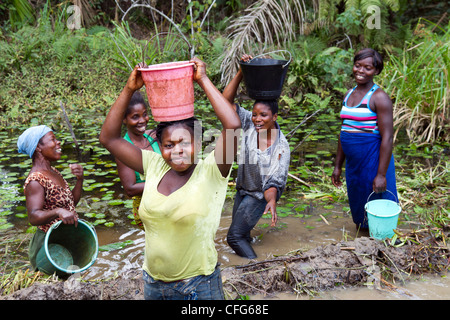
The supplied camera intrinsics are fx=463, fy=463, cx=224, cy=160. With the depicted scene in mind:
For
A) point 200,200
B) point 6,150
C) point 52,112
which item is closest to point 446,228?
point 200,200

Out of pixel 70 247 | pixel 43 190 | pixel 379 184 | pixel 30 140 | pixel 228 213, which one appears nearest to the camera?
pixel 43 190

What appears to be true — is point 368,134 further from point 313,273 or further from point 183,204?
point 183,204

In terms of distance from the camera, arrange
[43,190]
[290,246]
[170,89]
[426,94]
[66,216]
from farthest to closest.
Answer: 1. [426,94]
2. [290,246]
3. [43,190]
4. [66,216]
5. [170,89]

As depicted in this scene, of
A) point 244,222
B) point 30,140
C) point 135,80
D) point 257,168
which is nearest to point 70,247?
point 30,140

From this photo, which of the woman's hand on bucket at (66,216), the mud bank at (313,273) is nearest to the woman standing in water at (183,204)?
the mud bank at (313,273)

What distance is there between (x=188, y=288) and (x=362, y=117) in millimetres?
2344

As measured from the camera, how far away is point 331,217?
14.9 ft

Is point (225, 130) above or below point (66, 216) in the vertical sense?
above

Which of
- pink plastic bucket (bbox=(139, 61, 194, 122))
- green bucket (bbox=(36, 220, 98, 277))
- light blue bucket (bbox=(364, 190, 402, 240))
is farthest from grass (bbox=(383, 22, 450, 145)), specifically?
green bucket (bbox=(36, 220, 98, 277))

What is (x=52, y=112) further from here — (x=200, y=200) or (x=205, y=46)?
(x=200, y=200)

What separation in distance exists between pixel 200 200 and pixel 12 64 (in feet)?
30.5

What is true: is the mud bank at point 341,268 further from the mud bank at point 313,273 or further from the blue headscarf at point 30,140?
the blue headscarf at point 30,140

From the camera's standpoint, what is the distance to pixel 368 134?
3.78 meters

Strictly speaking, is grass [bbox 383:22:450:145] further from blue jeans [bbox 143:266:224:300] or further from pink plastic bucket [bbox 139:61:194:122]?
blue jeans [bbox 143:266:224:300]
